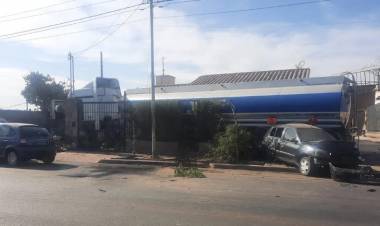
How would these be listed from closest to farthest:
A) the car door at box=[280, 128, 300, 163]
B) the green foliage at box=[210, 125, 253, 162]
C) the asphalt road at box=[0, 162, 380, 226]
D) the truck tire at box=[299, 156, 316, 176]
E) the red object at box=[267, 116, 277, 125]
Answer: the asphalt road at box=[0, 162, 380, 226] < the truck tire at box=[299, 156, 316, 176] < the car door at box=[280, 128, 300, 163] < the green foliage at box=[210, 125, 253, 162] < the red object at box=[267, 116, 277, 125]

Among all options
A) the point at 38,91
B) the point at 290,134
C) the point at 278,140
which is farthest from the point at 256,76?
the point at 38,91

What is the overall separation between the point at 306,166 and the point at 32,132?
10151mm

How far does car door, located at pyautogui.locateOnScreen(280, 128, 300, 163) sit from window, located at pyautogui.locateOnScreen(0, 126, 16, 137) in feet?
32.3

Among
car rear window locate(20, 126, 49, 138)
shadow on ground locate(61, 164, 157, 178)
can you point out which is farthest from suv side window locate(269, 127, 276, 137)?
car rear window locate(20, 126, 49, 138)

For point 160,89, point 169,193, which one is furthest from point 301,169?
point 160,89

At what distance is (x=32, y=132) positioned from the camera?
19391mm

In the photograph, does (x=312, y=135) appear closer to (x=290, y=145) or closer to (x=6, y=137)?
(x=290, y=145)

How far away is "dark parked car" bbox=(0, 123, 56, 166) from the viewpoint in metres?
18.9

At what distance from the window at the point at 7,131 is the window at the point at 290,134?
9.91 metres

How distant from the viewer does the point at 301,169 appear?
16.2 meters

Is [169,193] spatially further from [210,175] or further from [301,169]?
[301,169]

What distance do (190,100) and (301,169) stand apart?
8.47m

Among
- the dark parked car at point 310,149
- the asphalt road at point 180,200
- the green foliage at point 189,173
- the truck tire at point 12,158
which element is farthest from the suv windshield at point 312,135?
the truck tire at point 12,158

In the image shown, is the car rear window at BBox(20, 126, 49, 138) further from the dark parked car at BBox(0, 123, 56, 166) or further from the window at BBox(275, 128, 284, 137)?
the window at BBox(275, 128, 284, 137)
